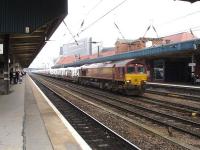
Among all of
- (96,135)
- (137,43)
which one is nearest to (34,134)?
(96,135)

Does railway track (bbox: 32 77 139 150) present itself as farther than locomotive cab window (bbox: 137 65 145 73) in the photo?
No

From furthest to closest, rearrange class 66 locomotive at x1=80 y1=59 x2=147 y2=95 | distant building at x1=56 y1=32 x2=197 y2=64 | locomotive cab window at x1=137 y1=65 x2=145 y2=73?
1. distant building at x1=56 y1=32 x2=197 y2=64
2. locomotive cab window at x1=137 y1=65 x2=145 y2=73
3. class 66 locomotive at x1=80 y1=59 x2=147 y2=95

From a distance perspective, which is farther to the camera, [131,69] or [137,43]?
[137,43]

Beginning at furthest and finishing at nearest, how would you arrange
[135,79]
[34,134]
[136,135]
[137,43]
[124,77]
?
1. [137,43]
2. [124,77]
3. [135,79]
4. [136,135]
5. [34,134]

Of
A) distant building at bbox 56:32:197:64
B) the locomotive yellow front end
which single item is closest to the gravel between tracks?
the locomotive yellow front end

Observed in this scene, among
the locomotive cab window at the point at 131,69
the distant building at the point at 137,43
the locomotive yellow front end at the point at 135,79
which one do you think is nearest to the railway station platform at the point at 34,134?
the locomotive yellow front end at the point at 135,79

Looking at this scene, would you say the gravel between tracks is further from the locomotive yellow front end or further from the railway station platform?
the locomotive yellow front end

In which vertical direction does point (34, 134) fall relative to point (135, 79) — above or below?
below

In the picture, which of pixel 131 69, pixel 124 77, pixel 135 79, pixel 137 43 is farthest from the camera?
pixel 137 43

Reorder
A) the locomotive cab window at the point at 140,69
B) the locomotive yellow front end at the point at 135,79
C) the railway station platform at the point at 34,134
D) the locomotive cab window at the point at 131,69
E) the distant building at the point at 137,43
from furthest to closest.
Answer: the distant building at the point at 137,43 → the locomotive cab window at the point at 140,69 → the locomotive cab window at the point at 131,69 → the locomotive yellow front end at the point at 135,79 → the railway station platform at the point at 34,134

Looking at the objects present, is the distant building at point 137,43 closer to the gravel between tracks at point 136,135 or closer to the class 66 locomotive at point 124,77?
the class 66 locomotive at point 124,77

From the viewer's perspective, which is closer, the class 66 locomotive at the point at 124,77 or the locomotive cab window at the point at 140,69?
the class 66 locomotive at the point at 124,77

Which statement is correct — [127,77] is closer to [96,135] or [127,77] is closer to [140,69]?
[140,69]

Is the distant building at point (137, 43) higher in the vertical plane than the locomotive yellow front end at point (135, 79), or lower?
higher
